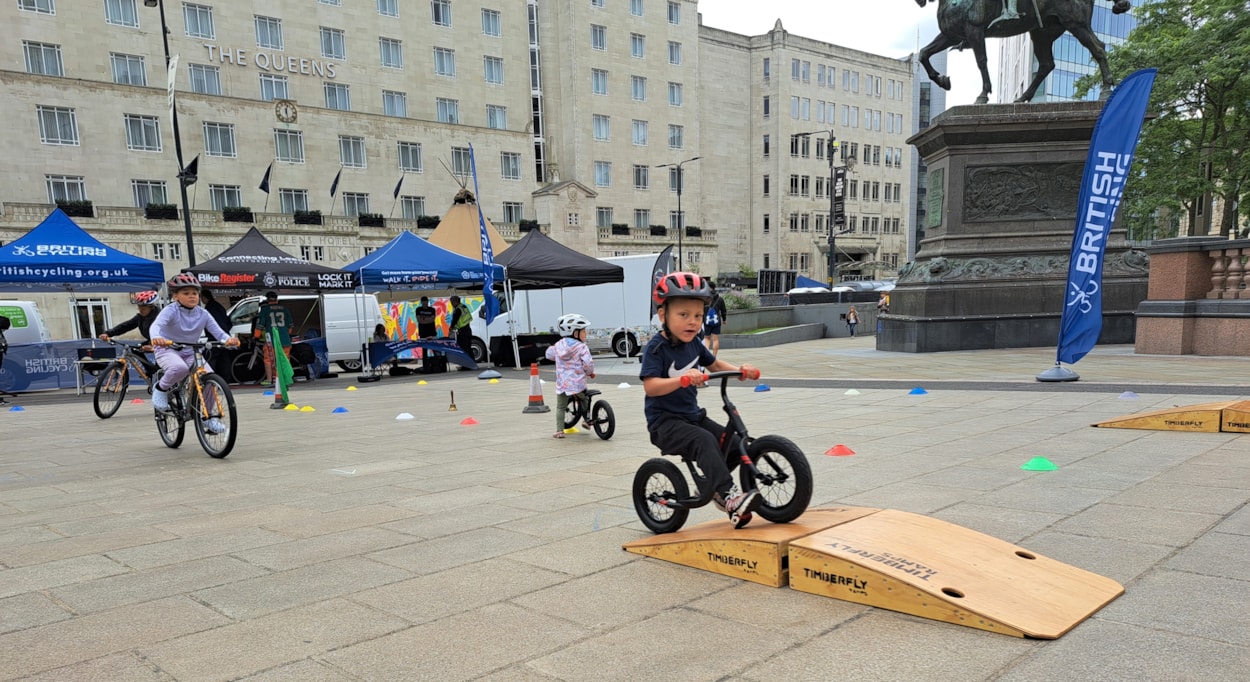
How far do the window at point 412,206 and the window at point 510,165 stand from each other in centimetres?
641

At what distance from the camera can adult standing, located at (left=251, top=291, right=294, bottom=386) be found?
49.2ft

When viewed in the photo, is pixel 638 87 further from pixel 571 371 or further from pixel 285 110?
pixel 571 371

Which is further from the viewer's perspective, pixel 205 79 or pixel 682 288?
pixel 205 79

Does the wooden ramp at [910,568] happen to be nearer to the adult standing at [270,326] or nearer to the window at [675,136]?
the adult standing at [270,326]

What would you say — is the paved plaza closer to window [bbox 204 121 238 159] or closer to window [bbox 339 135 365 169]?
window [bbox 204 121 238 159]

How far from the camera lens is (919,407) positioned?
9750 mm

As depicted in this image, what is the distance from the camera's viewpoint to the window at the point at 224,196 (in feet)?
134

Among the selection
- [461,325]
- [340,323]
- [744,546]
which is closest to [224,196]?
[340,323]

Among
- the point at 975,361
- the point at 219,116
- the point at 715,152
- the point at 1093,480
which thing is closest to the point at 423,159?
the point at 219,116

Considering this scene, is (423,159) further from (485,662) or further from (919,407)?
(485,662)

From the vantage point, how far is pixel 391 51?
47.0 m

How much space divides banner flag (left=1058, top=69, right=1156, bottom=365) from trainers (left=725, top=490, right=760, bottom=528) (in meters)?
8.93

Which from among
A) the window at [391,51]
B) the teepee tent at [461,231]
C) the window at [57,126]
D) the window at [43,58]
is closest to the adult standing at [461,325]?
the teepee tent at [461,231]

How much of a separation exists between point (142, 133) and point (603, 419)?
1662 inches
